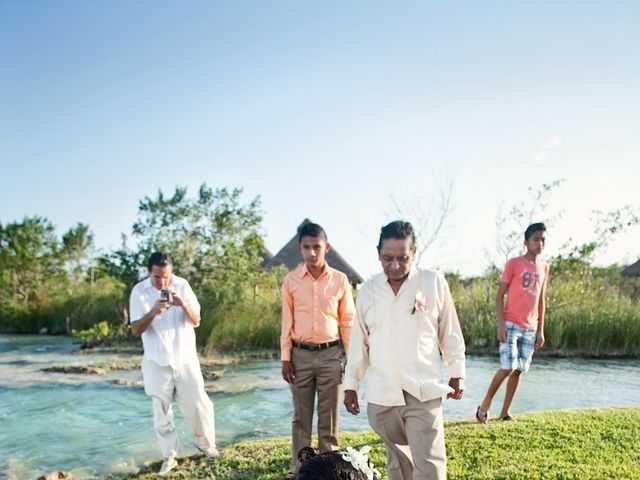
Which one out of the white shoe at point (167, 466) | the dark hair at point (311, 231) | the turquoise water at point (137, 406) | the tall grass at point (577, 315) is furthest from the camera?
the tall grass at point (577, 315)

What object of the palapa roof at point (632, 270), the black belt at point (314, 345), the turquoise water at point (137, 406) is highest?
the palapa roof at point (632, 270)

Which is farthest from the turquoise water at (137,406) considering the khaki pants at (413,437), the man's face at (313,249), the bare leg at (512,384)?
the khaki pants at (413,437)

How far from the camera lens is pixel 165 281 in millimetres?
4738

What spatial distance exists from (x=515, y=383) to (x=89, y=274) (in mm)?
31721

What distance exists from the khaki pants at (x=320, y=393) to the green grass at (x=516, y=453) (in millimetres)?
474

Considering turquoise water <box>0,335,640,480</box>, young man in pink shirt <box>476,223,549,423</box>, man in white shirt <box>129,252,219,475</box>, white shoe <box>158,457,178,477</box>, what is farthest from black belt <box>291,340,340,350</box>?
turquoise water <box>0,335,640,480</box>

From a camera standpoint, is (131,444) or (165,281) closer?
(165,281)

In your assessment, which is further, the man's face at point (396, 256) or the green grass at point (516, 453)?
the green grass at point (516, 453)

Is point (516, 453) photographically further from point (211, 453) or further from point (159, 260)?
point (159, 260)

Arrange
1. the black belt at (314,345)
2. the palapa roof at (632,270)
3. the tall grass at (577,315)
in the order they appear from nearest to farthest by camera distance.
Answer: the black belt at (314,345)
the tall grass at (577,315)
the palapa roof at (632,270)

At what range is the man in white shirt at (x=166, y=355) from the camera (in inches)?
183

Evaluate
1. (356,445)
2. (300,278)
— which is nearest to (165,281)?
(300,278)

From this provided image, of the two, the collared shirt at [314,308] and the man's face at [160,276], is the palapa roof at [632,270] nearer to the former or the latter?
the collared shirt at [314,308]

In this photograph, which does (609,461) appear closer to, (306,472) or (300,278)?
(300,278)
